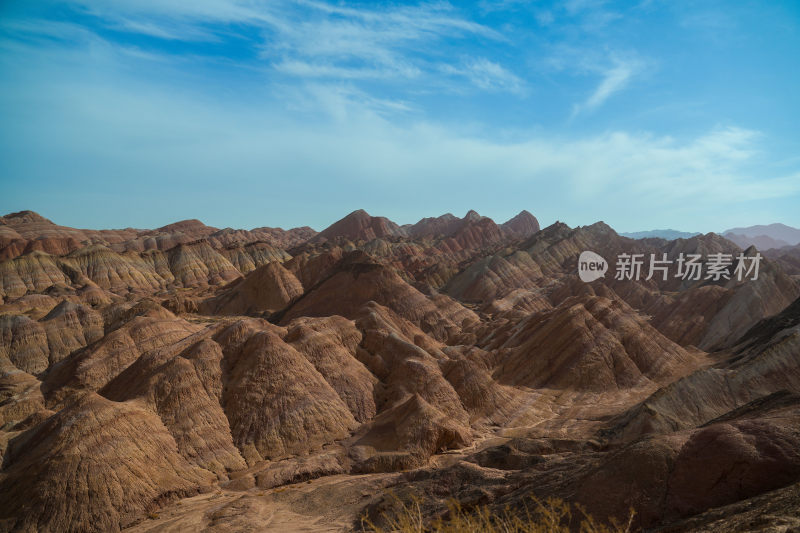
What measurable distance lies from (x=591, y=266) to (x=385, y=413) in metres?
104

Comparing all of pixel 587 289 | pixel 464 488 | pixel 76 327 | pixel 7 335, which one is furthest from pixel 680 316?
pixel 7 335

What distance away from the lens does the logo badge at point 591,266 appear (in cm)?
11562

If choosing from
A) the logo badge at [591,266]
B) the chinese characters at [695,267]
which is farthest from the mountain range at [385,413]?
the logo badge at [591,266]

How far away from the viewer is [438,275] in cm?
12650

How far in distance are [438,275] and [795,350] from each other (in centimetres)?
8698

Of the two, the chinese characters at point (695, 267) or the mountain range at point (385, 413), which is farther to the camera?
the chinese characters at point (695, 267)

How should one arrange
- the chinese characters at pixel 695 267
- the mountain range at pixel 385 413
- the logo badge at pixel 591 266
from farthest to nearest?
1. the logo badge at pixel 591 266
2. the chinese characters at pixel 695 267
3. the mountain range at pixel 385 413

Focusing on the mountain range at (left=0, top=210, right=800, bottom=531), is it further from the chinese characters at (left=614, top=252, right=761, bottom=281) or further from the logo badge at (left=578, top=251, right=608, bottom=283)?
the logo badge at (left=578, top=251, right=608, bottom=283)

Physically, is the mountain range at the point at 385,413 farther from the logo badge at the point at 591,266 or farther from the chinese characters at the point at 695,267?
the logo badge at the point at 591,266

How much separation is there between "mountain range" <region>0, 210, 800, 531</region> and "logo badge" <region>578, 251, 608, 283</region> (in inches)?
1291

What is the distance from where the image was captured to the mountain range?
656 inches

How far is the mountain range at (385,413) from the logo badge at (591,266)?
108 ft

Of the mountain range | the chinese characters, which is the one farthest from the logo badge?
the mountain range

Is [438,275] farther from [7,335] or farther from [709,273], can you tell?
[7,335]
